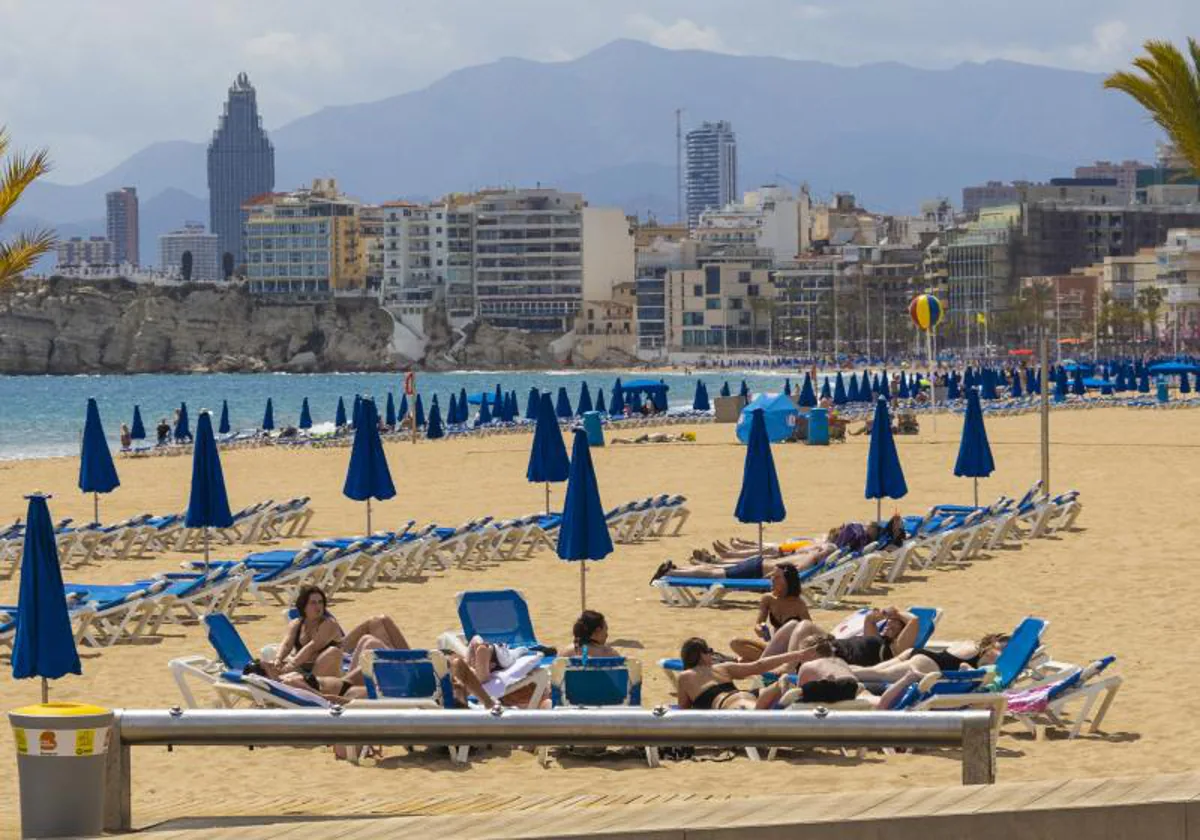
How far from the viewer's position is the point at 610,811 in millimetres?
6418

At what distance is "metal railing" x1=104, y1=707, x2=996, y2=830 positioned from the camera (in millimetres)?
8039

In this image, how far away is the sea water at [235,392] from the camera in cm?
8938

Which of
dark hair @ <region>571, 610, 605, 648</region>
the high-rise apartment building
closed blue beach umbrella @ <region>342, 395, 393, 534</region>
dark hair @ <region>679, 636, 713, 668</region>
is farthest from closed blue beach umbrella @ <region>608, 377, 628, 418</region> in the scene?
the high-rise apartment building

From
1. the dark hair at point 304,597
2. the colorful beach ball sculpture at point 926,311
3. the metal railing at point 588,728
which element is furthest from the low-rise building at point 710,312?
the metal railing at point 588,728

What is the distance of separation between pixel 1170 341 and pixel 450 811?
458 feet

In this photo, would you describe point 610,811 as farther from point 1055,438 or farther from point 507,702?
point 1055,438

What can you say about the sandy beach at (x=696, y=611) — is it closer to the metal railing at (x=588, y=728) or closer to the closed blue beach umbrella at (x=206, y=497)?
the metal railing at (x=588, y=728)

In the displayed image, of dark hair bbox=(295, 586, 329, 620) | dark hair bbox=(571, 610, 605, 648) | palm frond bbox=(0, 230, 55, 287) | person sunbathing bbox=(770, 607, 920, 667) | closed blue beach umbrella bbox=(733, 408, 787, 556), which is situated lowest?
person sunbathing bbox=(770, 607, 920, 667)

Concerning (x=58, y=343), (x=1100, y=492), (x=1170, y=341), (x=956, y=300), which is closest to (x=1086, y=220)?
(x=956, y=300)

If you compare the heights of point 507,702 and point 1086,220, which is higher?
point 1086,220

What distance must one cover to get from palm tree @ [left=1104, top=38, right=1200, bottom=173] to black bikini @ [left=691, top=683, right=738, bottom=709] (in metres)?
12.6

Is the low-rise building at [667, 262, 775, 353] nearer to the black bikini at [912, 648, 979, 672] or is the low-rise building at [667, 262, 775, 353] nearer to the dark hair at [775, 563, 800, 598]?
the dark hair at [775, 563, 800, 598]

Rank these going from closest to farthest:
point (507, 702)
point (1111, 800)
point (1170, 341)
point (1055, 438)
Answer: point (1111, 800) → point (507, 702) → point (1055, 438) → point (1170, 341)

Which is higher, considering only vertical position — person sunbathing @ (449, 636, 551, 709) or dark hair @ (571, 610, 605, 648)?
dark hair @ (571, 610, 605, 648)
